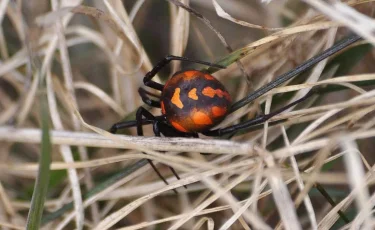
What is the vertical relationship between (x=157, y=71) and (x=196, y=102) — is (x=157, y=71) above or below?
above

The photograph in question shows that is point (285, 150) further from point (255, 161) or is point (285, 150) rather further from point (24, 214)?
point (24, 214)

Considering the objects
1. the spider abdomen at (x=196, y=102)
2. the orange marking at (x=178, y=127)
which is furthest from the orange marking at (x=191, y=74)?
the orange marking at (x=178, y=127)

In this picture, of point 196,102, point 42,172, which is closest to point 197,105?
point 196,102

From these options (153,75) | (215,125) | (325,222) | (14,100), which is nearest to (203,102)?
(215,125)

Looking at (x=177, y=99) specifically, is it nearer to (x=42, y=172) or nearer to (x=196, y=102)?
(x=196, y=102)

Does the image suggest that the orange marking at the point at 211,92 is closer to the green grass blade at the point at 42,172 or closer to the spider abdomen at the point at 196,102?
the spider abdomen at the point at 196,102

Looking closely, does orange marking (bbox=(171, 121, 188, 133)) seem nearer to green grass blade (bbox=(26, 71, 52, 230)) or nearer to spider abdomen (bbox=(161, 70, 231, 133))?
spider abdomen (bbox=(161, 70, 231, 133))

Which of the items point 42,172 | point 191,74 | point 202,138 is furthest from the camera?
point 191,74
